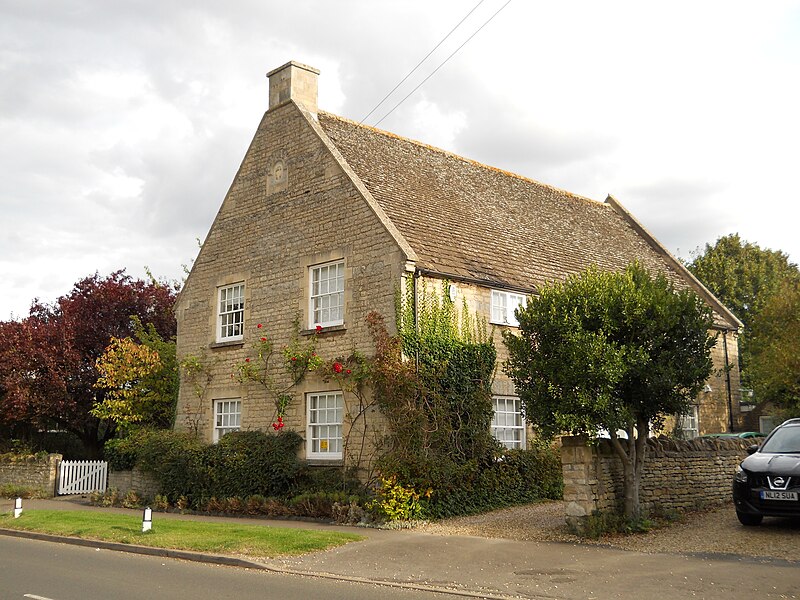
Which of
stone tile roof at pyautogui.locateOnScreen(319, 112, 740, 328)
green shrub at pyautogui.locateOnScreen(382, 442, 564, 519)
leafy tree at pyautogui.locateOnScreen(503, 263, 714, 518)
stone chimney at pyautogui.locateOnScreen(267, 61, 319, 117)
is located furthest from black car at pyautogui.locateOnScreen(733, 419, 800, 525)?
stone chimney at pyautogui.locateOnScreen(267, 61, 319, 117)

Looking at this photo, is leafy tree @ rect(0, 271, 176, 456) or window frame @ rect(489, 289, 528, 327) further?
leafy tree @ rect(0, 271, 176, 456)

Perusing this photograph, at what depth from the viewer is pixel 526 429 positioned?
18938 millimetres

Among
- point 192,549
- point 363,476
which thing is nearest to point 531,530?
point 363,476

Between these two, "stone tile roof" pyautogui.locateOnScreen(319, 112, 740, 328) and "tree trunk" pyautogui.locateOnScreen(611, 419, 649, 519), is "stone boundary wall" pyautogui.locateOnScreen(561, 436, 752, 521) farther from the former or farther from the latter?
"stone tile roof" pyautogui.locateOnScreen(319, 112, 740, 328)

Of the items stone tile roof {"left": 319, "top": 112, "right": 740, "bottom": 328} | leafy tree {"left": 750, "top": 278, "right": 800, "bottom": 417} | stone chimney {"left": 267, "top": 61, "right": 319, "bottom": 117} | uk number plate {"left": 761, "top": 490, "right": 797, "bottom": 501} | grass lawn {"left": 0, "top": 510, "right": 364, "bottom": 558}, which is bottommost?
grass lawn {"left": 0, "top": 510, "right": 364, "bottom": 558}

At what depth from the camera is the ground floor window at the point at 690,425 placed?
74.5ft

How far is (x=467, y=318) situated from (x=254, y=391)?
6.07 metres

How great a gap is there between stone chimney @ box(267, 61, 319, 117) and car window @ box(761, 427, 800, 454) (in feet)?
45.8

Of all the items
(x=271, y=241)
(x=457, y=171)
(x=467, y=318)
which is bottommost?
(x=467, y=318)

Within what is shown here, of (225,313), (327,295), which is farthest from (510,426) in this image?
(225,313)

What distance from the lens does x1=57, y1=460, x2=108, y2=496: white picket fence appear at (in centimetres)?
2474

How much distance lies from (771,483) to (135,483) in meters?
16.2

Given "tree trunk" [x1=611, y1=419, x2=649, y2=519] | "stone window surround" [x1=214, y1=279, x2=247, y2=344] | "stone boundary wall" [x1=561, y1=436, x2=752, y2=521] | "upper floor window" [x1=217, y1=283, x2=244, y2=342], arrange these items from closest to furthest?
"stone boundary wall" [x1=561, y1=436, x2=752, y2=521]
"tree trunk" [x1=611, y1=419, x2=649, y2=519]
"stone window surround" [x1=214, y1=279, x2=247, y2=344]
"upper floor window" [x1=217, y1=283, x2=244, y2=342]

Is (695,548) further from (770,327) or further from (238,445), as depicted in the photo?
(770,327)
